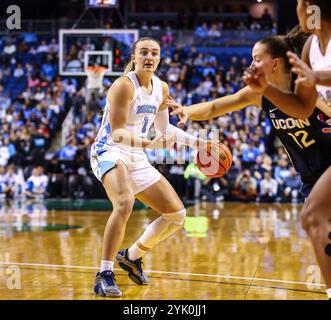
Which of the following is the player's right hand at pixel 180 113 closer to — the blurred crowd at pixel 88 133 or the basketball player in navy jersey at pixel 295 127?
the basketball player in navy jersey at pixel 295 127

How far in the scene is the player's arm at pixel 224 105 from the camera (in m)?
4.48

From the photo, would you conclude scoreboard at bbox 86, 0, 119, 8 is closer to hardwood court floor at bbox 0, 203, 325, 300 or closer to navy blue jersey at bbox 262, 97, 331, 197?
hardwood court floor at bbox 0, 203, 325, 300

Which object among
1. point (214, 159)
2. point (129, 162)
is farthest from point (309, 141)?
point (129, 162)

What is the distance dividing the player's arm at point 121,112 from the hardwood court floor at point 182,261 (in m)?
1.27

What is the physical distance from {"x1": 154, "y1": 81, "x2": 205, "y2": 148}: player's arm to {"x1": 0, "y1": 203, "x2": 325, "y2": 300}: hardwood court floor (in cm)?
126

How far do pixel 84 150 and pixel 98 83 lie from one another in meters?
1.97

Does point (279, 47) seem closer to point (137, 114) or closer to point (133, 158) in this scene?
point (137, 114)

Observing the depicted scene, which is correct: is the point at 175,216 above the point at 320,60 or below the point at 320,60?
below

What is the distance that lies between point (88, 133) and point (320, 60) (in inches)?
567

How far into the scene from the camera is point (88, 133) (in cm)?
1817

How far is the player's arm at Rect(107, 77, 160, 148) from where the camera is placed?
5.24 m

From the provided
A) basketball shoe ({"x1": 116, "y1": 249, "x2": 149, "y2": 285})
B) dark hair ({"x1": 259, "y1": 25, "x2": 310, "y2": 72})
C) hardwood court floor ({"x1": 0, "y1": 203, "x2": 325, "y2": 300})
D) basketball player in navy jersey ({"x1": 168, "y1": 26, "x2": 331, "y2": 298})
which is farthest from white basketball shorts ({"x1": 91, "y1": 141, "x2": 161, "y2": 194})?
dark hair ({"x1": 259, "y1": 25, "x2": 310, "y2": 72})

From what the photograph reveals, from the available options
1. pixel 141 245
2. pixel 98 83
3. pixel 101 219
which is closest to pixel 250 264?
pixel 141 245

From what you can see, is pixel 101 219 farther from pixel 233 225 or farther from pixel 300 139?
pixel 300 139
